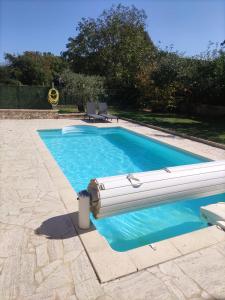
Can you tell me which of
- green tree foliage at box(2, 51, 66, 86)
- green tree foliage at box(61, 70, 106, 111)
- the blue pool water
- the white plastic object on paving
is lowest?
the blue pool water

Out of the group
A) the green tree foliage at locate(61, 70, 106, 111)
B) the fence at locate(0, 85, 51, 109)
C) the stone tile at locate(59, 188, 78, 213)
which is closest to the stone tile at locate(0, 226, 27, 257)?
the stone tile at locate(59, 188, 78, 213)

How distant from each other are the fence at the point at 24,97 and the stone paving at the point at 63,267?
1419 centimetres

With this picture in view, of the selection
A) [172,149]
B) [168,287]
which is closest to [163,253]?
Result: [168,287]

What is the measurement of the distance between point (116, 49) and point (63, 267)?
79.1 ft

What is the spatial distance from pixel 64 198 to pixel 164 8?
10505 millimetres

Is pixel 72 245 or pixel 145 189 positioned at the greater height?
pixel 145 189

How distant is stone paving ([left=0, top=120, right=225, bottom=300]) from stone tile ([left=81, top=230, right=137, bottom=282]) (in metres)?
0.06

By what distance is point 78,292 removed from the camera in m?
2.58

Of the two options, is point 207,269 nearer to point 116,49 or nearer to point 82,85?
point 82,85

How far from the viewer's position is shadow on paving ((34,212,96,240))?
3533mm

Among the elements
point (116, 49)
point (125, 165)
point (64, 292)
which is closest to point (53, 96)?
point (116, 49)

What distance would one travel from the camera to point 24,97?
17594 mm

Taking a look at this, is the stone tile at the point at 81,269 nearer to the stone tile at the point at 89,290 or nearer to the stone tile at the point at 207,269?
the stone tile at the point at 89,290

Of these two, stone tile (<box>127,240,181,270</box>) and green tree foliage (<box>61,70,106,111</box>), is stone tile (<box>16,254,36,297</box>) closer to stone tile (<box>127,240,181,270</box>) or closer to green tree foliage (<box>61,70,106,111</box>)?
stone tile (<box>127,240,181,270</box>)
